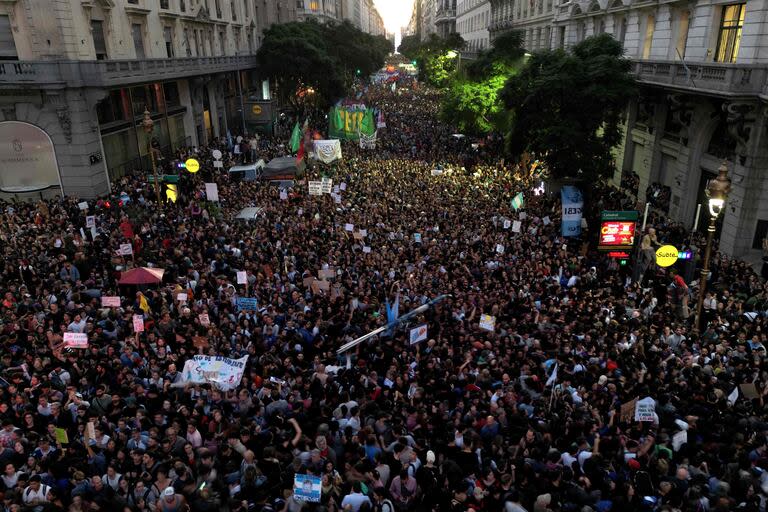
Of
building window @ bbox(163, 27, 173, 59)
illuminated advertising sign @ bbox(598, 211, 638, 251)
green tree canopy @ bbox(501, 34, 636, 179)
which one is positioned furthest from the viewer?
building window @ bbox(163, 27, 173, 59)

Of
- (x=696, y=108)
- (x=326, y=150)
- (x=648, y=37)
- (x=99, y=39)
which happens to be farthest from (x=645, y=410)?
(x=99, y=39)

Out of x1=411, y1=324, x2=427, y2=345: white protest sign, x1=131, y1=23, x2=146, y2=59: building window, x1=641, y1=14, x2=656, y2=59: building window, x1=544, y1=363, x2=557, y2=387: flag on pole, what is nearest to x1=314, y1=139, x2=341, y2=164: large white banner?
x1=131, y1=23, x2=146, y2=59: building window

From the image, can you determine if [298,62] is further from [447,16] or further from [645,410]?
→ [447,16]

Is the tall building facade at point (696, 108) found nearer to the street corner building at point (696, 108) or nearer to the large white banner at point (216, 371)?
the street corner building at point (696, 108)

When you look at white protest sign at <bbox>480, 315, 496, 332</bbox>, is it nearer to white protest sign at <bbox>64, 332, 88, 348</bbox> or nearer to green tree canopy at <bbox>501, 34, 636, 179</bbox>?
white protest sign at <bbox>64, 332, 88, 348</bbox>

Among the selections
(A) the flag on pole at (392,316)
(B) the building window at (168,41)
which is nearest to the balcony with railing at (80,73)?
(B) the building window at (168,41)
